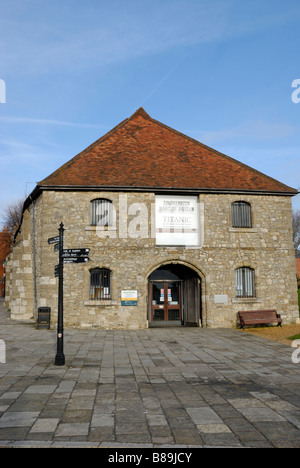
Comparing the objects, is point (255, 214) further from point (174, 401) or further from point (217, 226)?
point (174, 401)

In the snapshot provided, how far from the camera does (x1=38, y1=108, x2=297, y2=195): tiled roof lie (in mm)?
17281

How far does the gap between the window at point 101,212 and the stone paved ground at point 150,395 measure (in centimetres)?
595

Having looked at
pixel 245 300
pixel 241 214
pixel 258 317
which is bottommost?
pixel 258 317

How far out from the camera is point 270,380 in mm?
8258

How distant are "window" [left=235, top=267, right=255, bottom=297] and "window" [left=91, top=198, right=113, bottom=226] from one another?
6.43 m

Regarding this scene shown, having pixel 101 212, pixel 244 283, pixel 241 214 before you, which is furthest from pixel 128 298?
pixel 241 214

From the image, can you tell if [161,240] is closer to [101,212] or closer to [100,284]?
[101,212]

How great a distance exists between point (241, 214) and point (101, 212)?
6.63 metres

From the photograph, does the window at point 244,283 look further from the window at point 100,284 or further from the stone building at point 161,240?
the window at point 100,284

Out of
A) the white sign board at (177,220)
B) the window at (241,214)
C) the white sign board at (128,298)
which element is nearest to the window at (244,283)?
the window at (241,214)

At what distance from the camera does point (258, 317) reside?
16.9m

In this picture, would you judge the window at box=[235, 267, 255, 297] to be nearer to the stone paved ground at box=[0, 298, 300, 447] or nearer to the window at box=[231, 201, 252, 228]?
the window at box=[231, 201, 252, 228]

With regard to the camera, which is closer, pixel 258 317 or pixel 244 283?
pixel 258 317

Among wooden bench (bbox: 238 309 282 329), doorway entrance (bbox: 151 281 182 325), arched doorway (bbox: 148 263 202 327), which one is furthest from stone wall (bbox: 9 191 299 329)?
doorway entrance (bbox: 151 281 182 325)
